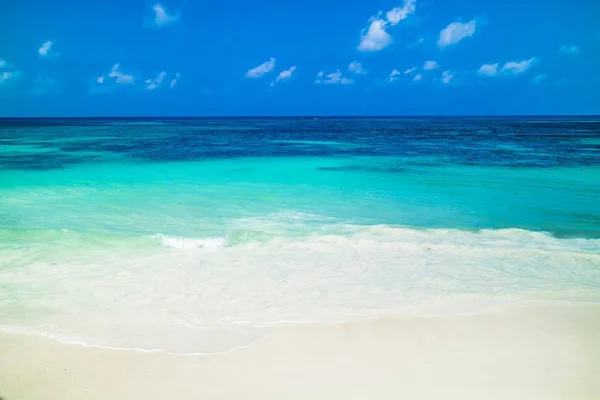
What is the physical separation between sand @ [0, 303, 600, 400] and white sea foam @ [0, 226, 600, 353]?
0.27m

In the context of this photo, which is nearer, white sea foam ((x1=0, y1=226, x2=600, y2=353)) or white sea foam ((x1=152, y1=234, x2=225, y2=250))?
white sea foam ((x1=0, y1=226, x2=600, y2=353))

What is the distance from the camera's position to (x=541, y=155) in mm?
23281

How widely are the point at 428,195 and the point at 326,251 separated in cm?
634

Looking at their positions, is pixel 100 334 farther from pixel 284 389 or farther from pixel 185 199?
pixel 185 199

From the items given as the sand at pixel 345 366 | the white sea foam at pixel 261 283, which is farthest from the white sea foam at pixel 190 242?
the sand at pixel 345 366

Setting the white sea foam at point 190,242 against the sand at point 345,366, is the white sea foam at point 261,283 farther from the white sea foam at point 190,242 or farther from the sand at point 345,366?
the sand at point 345,366

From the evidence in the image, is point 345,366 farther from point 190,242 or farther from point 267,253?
point 190,242

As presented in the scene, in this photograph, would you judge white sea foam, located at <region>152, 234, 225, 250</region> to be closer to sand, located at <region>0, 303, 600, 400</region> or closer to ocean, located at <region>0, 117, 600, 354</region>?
ocean, located at <region>0, 117, 600, 354</region>

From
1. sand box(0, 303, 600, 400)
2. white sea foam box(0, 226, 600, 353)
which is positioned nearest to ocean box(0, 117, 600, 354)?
white sea foam box(0, 226, 600, 353)

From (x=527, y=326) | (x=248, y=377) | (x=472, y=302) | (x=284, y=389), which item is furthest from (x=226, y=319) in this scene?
(x=527, y=326)

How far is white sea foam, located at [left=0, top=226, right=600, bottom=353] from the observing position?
186 inches

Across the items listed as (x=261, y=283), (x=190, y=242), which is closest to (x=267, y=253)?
(x=261, y=283)

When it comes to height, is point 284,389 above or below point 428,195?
→ below

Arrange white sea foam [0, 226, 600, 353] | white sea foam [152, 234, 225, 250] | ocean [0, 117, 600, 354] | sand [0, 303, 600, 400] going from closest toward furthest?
sand [0, 303, 600, 400]
white sea foam [0, 226, 600, 353]
ocean [0, 117, 600, 354]
white sea foam [152, 234, 225, 250]
